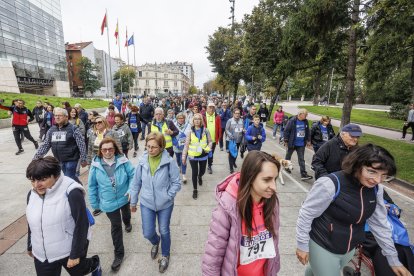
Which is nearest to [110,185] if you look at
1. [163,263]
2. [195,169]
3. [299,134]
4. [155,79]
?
[163,263]

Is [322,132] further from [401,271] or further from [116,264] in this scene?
[116,264]

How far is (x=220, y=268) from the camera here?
5.44ft

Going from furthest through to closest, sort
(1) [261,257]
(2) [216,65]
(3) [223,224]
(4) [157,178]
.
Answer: (2) [216,65], (4) [157,178], (1) [261,257], (3) [223,224]

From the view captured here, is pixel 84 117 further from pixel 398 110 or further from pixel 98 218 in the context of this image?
pixel 398 110

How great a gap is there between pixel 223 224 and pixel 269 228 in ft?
1.41

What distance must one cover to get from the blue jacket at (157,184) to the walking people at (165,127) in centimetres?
324

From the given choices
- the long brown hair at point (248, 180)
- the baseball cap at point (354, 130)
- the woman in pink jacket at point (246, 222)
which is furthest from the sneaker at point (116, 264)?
the baseball cap at point (354, 130)

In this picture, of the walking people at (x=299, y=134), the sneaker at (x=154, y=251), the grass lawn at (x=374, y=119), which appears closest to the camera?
the sneaker at (x=154, y=251)

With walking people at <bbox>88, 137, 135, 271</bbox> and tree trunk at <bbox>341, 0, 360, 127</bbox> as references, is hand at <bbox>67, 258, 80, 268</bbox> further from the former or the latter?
tree trunk at <bbox>341, 0, 360, 127</bbox>

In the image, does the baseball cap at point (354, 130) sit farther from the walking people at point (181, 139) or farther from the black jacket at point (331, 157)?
the walking people at point (181, 139)

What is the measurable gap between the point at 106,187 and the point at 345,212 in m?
2.78

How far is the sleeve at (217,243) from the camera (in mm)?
1575

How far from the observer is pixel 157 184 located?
2842 mm

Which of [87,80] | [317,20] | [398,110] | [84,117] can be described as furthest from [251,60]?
[87,80]
